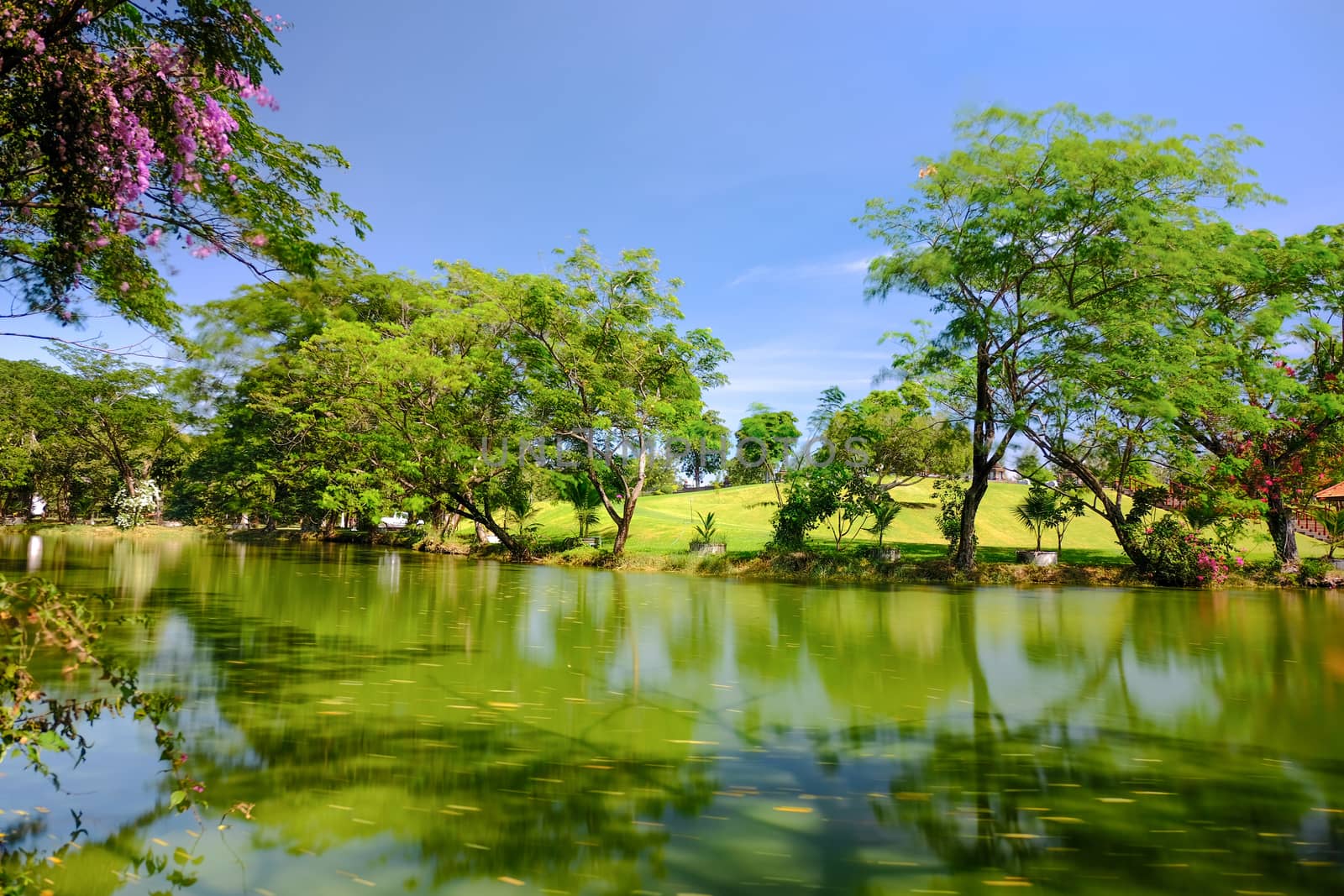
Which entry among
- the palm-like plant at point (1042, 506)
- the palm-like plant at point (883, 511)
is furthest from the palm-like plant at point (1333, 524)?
the palm-like plant at point (883, 511)

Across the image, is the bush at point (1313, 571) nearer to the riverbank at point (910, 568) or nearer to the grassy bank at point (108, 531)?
the riverbank at point (910, 568)

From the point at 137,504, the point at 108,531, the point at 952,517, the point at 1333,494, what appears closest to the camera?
the point at 952,517

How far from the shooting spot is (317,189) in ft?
22.7

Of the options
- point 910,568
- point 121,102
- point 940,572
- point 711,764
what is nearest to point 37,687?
point 711,764

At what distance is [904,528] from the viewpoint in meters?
29.9

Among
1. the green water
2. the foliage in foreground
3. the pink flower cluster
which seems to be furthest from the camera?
the pink flower cluster

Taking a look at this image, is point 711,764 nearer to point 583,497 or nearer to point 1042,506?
point 1042,506

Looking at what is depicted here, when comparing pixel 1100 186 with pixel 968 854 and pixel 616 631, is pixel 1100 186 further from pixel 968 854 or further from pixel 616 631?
pixel 968 854

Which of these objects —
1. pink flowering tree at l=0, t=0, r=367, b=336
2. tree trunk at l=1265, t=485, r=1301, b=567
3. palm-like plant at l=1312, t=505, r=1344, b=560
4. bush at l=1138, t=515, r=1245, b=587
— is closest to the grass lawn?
tree trunk at l=1265, t=485, r=1301, b=567

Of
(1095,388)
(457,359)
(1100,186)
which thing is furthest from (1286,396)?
(457,359)

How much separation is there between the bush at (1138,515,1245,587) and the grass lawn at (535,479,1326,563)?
120 cm

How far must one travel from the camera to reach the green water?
9.25 ft

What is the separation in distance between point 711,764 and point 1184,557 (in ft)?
57.1

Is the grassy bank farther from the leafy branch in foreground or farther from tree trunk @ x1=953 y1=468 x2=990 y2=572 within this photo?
the leafy branch in foreground
